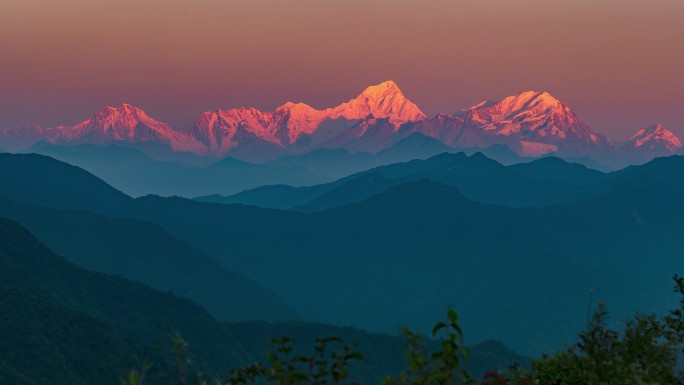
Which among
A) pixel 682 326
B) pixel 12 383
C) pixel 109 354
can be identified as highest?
pixel 109 354

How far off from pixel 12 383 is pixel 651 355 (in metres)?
145

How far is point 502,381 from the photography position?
57.2 feet

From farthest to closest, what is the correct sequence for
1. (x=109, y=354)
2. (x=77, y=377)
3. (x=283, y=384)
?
(x=109, y=354) → (x=77, y=377) → (x=283, y=384)

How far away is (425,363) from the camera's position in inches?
635

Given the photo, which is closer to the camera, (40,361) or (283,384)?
(283,384)

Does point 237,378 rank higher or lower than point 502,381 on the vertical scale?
lower

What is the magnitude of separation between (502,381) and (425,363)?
225cm

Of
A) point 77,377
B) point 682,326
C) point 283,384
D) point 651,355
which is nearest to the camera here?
point 283,384

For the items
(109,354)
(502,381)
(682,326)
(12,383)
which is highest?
(109,354)

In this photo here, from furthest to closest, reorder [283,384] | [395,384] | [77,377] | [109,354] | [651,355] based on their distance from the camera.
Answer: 1. [109,354]
2. [77,377]
3. [651,355]
4. [395,384]
5. [283,384]

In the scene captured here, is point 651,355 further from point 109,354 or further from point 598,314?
point 109,354

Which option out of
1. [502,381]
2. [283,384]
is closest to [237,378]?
[283,384]

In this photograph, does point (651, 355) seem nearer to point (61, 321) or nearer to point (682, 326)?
point (682, 326)

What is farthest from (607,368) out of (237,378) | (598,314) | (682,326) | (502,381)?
(682,326)
